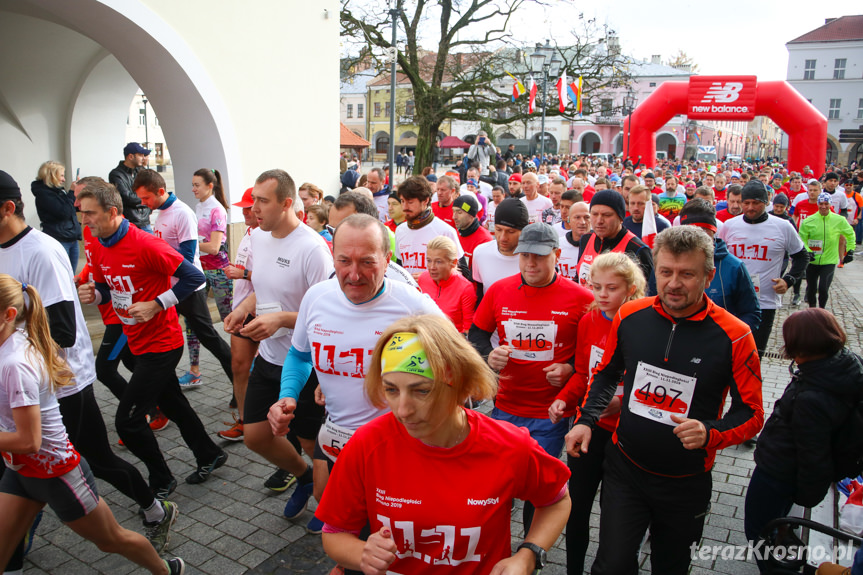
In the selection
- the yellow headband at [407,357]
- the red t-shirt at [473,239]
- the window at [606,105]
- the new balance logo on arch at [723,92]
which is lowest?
the red t-shirt at [473,239]

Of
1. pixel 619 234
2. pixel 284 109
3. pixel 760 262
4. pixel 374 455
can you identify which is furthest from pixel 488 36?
pixel 374 455

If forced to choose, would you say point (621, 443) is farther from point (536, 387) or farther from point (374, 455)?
point (374, 455)

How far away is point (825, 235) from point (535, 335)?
876 centimetres

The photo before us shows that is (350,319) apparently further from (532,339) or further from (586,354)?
(586,354)

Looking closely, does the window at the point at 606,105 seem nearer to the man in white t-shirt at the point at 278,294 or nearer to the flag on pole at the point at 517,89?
the flag on pole at the point at 517,89

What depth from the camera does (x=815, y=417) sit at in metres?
3.08

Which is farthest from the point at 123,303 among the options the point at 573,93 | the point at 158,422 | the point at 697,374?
the point at 573,93

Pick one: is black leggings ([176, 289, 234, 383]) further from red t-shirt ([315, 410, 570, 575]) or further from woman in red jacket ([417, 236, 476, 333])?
red t-shirt ([315, 410, 570, 575])

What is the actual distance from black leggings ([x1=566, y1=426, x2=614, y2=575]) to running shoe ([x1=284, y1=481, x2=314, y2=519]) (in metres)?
1.80

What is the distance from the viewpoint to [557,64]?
66.1 feet

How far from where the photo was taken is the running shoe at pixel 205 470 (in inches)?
185

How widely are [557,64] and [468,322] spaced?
17266 mm

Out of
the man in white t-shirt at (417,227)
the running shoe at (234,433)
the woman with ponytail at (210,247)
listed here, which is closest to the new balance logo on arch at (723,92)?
the man in white t-shirt at (417,227)

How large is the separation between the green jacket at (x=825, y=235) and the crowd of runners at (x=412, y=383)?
6.79 meters
